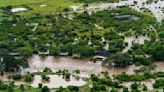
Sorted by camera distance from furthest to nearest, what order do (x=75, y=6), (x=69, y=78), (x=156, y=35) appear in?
(x=75, y=6) < (x=156, y=35) < (x=69, y=78)

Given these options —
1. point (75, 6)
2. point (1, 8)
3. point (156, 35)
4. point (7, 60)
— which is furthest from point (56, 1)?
point (7, 60)

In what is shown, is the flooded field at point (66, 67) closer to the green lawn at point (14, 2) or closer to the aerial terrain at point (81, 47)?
the aerial terrain at point (81, 47)

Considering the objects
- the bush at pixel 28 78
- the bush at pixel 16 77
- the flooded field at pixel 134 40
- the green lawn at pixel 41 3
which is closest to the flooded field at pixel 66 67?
the bush at pixel 28 78

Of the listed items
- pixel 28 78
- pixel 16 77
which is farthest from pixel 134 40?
pixel 16 77

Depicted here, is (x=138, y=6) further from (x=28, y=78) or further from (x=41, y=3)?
(x=28, y=78)

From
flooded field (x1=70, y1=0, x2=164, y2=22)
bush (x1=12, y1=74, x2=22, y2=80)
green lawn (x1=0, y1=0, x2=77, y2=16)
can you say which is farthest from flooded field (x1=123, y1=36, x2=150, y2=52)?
green lawn (x1=0, y1=0, x2=77, y2=16)

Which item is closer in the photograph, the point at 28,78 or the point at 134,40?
the point at 28,78

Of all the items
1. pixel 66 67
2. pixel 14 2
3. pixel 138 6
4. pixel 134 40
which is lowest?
pixel 66 67

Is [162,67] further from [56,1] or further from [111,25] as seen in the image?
[56,1]
